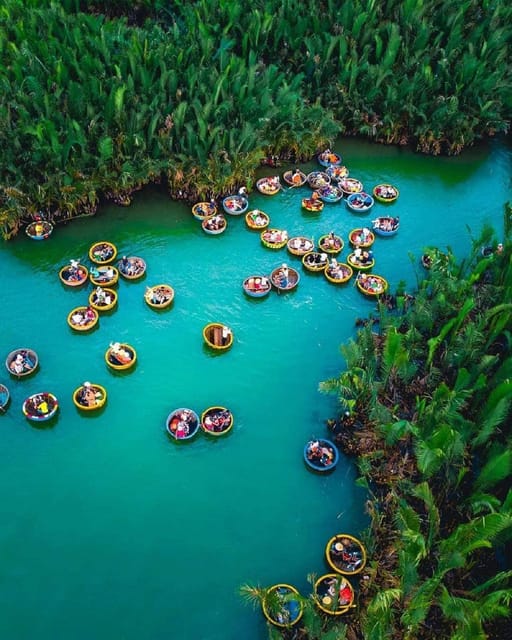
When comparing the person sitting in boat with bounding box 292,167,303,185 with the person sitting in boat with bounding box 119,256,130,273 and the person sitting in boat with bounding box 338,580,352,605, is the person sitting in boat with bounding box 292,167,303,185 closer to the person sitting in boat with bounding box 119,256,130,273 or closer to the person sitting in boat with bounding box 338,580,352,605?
the person sitting in boat with bounding box 119,256,130,273

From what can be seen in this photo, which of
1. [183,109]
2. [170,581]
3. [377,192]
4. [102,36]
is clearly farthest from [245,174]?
[170,581]

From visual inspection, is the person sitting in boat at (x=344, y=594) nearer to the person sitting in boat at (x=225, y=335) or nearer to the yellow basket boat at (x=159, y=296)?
the person sitting in boat at (x=225, y=335)

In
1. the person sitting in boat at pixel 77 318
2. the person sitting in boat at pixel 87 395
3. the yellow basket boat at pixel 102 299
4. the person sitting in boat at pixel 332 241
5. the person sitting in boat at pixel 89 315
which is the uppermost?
the person sitting in boat at pixel 332 241

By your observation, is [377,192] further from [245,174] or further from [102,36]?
[102,36]

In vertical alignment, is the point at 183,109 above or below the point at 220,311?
above

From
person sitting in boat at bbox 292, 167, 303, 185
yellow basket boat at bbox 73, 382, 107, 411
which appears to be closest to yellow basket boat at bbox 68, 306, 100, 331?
yellow basket boat at bbox 73, 382, 107, 411

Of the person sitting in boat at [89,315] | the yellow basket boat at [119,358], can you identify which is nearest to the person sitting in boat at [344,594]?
the yellow basket boat at [119,358]
